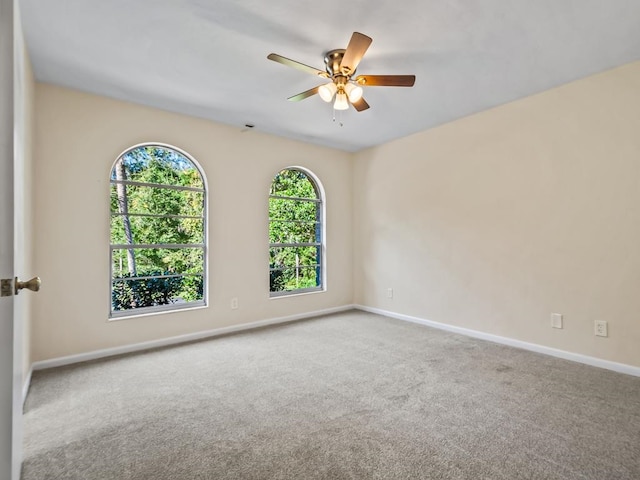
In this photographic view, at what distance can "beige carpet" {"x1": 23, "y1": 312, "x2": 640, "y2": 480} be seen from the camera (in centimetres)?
160

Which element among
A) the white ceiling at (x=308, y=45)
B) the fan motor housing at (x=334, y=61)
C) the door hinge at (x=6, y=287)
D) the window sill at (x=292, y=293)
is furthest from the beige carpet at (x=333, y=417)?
the white ceiling at (x=308, y=45)

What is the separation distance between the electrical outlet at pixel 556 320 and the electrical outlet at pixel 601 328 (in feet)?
0.86

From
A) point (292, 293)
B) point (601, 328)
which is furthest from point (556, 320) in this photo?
point (292, 293)

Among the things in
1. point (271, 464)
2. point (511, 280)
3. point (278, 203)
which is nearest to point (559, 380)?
point (511, 280)

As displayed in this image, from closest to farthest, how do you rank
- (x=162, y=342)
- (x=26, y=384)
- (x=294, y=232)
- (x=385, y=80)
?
(x=385, y=80), (x=26, y=384), (x=162, y=342), (x=294, y=232)

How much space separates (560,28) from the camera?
2188 mm

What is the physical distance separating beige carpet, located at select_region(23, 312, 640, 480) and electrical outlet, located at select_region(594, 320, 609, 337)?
34 cm

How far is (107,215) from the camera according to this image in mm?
3193

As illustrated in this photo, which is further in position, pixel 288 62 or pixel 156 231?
pixel 156 231

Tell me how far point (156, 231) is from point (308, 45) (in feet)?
7.97

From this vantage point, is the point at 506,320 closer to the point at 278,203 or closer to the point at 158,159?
the point at 278,203

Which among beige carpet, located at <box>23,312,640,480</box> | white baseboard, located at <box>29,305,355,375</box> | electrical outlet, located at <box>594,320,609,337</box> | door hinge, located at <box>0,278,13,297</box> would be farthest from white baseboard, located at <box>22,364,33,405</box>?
electrical outlet, located at <box>594,320,609,337</box>

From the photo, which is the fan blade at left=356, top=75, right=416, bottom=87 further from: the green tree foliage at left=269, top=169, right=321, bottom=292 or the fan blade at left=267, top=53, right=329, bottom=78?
the green tree foliage at left=269, top=169, right=321, bottom=292

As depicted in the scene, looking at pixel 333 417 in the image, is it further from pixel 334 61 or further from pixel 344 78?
pixel 334 61
